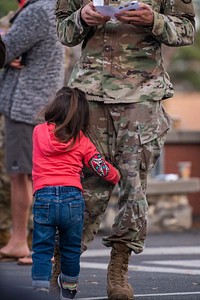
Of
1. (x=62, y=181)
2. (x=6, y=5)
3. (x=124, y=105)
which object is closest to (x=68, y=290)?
(x=62, y=181)

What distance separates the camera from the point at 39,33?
841cm

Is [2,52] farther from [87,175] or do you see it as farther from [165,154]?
[165,154]

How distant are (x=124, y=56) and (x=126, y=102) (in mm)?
260

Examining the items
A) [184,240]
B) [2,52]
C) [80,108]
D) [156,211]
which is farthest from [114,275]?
[156,211]

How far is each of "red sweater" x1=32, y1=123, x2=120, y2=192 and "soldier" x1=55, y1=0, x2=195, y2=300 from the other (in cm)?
23

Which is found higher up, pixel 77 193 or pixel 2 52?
pixel 2 52

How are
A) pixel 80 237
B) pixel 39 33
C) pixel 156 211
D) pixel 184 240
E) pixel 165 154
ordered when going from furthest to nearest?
1. pixel 165 154
2. pixel 156 211
3. pixel 184 240
4. pixel 39 33
5. pixel 80 237

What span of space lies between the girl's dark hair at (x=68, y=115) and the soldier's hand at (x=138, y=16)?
46 centimetres

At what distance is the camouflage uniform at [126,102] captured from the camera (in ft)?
19.8

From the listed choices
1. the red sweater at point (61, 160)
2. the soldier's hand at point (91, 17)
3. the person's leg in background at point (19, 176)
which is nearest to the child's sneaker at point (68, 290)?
the red sweater at point (61, 160)

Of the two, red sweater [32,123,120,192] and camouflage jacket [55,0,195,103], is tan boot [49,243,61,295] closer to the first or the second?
red sweater [32,123,120,192]

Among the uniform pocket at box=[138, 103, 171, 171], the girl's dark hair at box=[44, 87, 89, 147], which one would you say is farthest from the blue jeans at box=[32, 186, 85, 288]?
the uniform pocket at box=[138, 103, 171, 171]

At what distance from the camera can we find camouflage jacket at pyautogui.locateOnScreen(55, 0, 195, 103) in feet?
19.9

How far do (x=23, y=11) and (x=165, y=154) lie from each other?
8.79 m
